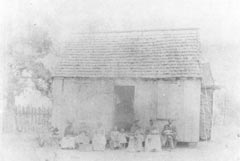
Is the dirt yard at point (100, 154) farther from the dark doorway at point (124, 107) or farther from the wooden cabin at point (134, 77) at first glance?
the dark doorway at point (124, 107)

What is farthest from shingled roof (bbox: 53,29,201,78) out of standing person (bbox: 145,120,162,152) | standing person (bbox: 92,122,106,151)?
standing person (bbox: 92,122,106,151)

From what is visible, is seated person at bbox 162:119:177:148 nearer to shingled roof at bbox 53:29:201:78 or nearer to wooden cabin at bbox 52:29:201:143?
wooden cabin at bbox 52:29:201:143

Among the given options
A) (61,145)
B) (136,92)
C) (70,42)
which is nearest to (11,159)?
(61,145)

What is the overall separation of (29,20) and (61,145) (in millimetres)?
5456

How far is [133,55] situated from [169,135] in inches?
154

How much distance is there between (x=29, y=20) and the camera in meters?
13.7

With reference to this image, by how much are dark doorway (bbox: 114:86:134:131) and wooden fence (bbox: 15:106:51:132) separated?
359 centimetres

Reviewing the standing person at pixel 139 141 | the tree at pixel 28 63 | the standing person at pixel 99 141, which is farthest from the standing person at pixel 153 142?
the tree at pixel 28 63

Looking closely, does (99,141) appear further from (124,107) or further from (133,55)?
(124,107)

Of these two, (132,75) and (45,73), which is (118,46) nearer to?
(132,75)

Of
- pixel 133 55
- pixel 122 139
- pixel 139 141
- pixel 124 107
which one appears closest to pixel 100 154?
pixel 122 139

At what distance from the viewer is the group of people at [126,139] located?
12445mm

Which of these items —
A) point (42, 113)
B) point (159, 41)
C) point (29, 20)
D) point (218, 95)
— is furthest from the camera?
point (218, 95)

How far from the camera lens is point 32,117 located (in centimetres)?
1620
